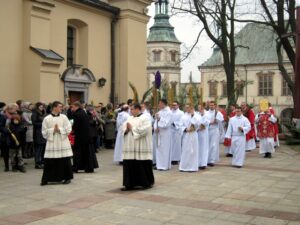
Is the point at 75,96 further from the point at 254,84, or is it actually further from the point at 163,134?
the point at 254,84

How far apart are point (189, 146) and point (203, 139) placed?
2.78ft

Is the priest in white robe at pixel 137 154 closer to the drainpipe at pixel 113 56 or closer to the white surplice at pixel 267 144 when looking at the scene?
the white surplice at pixel 267 144

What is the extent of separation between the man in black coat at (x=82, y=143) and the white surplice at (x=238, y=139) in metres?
4.15

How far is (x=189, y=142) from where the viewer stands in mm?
12633

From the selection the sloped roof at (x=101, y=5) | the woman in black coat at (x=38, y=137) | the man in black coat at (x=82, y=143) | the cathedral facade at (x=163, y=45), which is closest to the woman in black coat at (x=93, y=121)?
the woman in black coat at (x=38, y=137)

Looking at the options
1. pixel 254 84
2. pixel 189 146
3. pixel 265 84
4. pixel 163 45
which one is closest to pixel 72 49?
pixel 189 146

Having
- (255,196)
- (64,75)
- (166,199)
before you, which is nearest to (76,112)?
(166,199)

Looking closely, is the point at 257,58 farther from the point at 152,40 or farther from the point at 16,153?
the point at 16,153

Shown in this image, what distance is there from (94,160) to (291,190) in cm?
496

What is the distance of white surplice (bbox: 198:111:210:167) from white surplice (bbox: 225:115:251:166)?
818 mm

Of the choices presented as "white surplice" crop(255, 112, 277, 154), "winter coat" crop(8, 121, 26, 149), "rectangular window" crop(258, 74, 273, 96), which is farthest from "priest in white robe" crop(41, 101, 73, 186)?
"rectangular window" crop(258, 74, 273, 96)

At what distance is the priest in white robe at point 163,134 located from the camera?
12.6 m

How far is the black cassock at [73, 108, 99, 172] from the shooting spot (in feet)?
38.2

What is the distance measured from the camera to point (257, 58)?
64000mm
